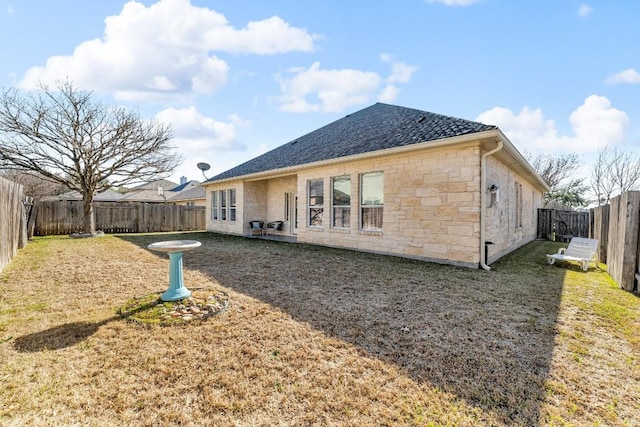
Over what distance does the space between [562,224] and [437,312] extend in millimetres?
15376

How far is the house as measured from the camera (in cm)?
693

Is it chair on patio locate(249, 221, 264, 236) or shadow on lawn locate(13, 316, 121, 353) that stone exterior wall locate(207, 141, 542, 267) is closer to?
chair on patio locate(249, 221, 264, 236)

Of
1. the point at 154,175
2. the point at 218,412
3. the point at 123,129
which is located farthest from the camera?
the point at 154,175

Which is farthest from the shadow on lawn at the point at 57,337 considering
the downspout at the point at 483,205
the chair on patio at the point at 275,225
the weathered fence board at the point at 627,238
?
the chair on patio at the point at 275,225

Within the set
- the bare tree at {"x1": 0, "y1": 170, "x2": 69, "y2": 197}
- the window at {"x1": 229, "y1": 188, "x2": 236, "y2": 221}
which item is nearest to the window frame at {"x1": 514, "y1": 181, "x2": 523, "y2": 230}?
the window at {"x1": 229, "y1": 188, "x2": 236, "y2": 221}

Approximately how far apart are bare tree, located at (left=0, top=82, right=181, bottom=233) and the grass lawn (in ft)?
34.5

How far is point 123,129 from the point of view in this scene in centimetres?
1416

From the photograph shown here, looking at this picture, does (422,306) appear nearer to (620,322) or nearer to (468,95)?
(620,322)

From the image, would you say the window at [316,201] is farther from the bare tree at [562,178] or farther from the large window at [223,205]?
the bare tree at [562,178]

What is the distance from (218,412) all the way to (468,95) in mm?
12980

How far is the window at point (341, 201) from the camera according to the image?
32.0 ft

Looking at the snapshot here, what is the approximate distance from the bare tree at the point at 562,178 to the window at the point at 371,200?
23.1m

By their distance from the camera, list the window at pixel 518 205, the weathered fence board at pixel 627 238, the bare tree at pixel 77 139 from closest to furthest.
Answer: the weathered fence board at pixel 627 238
the window at pixel 518 205
the bare tree at pixel 77 139

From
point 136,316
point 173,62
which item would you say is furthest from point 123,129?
point 136,316
